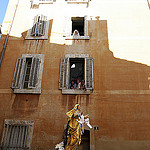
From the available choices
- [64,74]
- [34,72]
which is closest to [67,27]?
[64,74]

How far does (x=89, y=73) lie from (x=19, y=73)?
351 centimetres

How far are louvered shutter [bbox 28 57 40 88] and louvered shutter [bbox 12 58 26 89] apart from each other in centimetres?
49

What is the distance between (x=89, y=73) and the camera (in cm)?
814

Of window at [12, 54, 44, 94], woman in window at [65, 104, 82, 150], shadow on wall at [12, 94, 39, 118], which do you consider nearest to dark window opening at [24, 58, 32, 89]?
window at [12, 54, 44, 94]

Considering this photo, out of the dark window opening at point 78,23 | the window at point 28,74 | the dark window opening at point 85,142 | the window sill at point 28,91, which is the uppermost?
the dark window opening at point 78,23

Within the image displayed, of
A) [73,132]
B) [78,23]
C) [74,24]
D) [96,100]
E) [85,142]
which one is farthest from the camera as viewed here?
[74,24]

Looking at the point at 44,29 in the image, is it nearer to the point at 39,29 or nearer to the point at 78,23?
the point at 39,29

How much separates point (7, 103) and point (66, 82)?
2.94m

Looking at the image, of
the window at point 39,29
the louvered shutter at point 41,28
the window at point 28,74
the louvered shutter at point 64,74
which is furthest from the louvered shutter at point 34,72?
the louvered shutter at point 41,28

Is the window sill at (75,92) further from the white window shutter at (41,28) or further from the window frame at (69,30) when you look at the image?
the white window shutter at (41,28)

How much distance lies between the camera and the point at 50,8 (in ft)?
33.5

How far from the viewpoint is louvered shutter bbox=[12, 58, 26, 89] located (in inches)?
315

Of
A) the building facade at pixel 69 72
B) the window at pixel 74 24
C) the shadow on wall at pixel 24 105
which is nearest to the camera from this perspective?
the building facade at pixel 69 72

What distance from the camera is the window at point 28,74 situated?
311 inches
